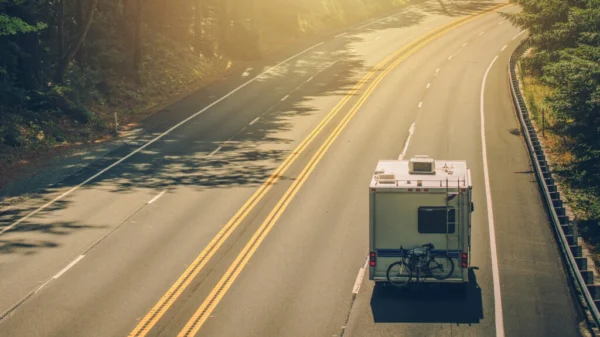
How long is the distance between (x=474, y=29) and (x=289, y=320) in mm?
61887

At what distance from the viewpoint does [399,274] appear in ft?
71.3

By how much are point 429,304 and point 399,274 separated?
3.28 feet

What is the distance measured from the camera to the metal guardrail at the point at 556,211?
2086cm

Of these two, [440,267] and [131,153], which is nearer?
[440,267]

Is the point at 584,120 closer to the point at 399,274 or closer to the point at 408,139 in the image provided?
the point at 408,139

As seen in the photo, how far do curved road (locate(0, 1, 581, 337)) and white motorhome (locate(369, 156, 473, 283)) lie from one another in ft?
3.63

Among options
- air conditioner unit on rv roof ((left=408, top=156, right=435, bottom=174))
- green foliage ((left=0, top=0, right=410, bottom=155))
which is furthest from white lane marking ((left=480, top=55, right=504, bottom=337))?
green foliage ((left=0, top=0, right=410, bottom=155))

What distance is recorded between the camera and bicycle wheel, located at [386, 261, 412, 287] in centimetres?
2162

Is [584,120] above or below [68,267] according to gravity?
above

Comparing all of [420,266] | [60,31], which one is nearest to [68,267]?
[420,266]

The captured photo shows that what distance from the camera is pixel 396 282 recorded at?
21.8 meters

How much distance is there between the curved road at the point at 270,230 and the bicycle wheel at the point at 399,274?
1.41 ft

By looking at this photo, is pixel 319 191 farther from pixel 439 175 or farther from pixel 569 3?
pixel 569 3

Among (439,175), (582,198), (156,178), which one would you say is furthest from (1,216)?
(582,198)
